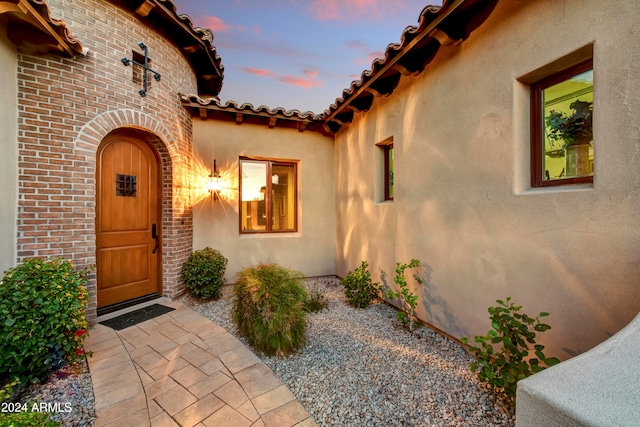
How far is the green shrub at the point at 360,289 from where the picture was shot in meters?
4.62

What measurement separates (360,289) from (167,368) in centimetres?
294

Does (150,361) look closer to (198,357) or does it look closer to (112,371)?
(112,371)

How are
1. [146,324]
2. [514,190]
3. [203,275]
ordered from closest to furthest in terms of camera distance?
[514,190] → [146,324] → [203,275]

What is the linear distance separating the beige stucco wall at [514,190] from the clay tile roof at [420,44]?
15 centimetres

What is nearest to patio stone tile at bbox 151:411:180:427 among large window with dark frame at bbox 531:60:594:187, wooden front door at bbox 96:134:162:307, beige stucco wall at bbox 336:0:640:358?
wooden front door at bbox 96:134:162:307

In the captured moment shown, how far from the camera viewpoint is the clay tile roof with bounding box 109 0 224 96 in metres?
4.15

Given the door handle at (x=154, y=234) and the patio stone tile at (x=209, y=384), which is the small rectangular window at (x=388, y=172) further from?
the door handle at (x=154, y=234)

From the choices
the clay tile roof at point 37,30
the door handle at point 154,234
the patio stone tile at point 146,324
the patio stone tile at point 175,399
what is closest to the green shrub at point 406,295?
the patio stone tile at point 175,399

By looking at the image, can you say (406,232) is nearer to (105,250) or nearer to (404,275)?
(404,275)

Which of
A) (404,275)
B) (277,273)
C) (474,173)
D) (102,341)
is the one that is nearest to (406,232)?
(404,275)

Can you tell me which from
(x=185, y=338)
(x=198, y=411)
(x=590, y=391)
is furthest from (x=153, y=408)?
(x=590, y=391)

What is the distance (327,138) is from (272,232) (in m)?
2.69

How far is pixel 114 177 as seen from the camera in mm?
4324

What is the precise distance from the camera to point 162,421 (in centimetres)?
214
